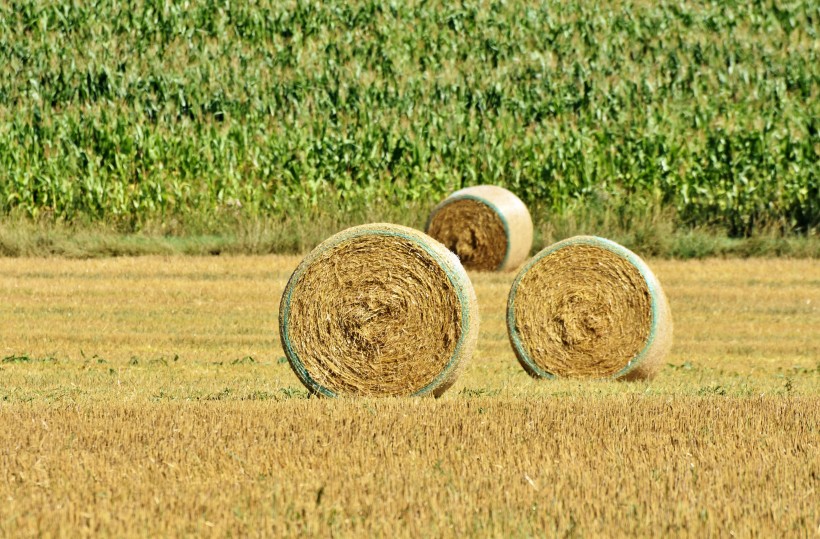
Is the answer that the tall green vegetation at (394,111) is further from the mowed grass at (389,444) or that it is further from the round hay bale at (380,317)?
the round hay bale at (380,317)

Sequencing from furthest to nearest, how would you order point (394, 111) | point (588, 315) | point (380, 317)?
1. point (394, 111)
2. point (588, 315)
3. point (380, 317)

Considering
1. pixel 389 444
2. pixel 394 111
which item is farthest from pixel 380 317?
pixel 394 111

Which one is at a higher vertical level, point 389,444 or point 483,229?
point 389,444

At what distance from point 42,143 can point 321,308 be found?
16.3 meters

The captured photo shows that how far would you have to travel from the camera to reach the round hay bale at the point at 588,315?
488 inches

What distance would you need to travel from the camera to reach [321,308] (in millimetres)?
10711

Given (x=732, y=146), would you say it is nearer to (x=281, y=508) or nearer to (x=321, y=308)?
(x=321, y=308)

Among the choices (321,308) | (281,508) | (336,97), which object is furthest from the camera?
(336,97)

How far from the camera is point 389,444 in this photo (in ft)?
28.1

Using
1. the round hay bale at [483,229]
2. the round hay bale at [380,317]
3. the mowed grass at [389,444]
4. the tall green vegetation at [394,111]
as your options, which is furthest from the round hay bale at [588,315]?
the tall green vegetation at [394,111]

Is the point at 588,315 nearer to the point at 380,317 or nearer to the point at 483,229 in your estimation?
the point at 380,317

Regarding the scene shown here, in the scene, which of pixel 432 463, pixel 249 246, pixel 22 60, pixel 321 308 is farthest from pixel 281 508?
pixel 22 60

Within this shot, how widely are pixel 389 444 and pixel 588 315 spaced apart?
4.48 m

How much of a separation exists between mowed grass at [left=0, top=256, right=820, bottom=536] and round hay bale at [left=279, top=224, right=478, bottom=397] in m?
→ 0.32
